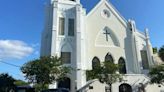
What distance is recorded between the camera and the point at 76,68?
31.3m

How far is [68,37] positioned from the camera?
33.9 m

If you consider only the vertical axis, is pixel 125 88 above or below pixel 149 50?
below

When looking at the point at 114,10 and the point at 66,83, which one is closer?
the point at 66,83

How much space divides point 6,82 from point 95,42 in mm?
18395

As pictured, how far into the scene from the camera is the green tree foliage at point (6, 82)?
126ft

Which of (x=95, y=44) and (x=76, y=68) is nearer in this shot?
(x=76, y=68)

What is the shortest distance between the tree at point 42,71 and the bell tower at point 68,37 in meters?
5.12

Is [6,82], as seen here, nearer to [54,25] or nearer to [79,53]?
[54,25]

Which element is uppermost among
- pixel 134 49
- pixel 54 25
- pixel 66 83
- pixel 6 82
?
pixel 54 25

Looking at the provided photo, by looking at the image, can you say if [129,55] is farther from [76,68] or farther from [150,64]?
[76,68]

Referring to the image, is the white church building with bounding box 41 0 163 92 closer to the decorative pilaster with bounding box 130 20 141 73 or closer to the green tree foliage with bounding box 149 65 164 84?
the decorative pilaster with bounding box 130 20 141 73

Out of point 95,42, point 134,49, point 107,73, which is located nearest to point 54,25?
point 95,42

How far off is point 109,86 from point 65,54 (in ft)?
28.6

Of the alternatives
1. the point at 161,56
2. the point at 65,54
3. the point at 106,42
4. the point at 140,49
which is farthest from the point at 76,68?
the point at 161,56
